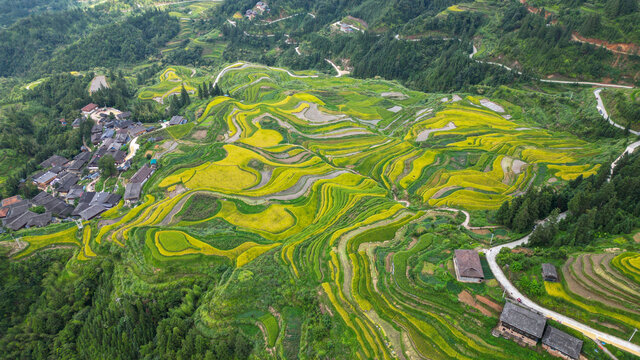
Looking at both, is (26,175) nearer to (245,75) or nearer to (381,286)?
(245,75)

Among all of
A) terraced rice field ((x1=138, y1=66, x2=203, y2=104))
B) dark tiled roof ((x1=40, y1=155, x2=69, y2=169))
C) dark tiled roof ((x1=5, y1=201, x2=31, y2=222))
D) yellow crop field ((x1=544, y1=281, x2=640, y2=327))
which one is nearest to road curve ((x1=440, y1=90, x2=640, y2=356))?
yellow crop field ((x1=544, y1=281, x2=640, y2=327))

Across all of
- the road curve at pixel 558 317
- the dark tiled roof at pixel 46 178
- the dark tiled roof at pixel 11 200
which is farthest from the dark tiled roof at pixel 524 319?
the dark tiled roof at pixel 46 178

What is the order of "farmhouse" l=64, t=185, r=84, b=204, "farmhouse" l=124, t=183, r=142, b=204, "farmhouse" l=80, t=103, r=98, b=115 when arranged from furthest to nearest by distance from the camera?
"farmhouse" l=80, t=103, r=98, b=115 < "farmhouse" l=64, t=185, r=84, b=204 < "farmhouse" l=124, t=183, r=142, b=204

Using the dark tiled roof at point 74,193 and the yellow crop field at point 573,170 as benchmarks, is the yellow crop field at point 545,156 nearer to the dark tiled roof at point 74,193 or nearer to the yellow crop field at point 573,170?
the yellow crop field at point 573,170

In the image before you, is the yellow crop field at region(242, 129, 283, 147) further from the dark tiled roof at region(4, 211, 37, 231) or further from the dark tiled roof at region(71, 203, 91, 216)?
the dark tiled roof at region(4, 211, 37, 231)

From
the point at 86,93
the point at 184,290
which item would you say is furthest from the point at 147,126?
the point at 184,290

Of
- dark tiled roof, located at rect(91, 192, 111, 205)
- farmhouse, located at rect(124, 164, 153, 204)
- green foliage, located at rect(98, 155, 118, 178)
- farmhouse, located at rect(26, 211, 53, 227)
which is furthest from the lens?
green foliage, located at rect(98, 155, 118, 178)
